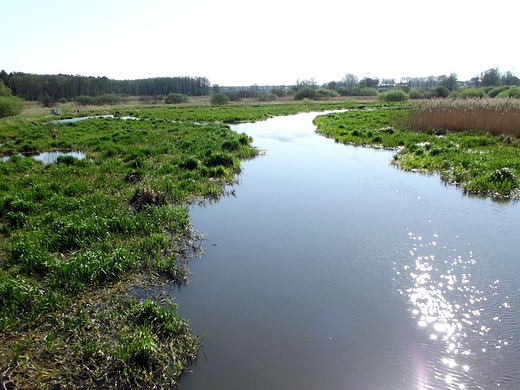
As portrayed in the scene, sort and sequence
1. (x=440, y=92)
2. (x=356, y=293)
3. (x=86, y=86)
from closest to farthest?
1. (x=356, y=293)
2. (x=440, y=92)
3. (x=86, y=86)

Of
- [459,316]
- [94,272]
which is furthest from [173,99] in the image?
[459,316]

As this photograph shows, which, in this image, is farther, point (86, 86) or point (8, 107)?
point (86, 86)

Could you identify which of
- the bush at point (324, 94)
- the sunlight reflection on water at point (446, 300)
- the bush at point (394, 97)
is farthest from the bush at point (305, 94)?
the sunlight reflection on water at point (446, 300)

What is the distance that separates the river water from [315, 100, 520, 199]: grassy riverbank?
78.2 inches

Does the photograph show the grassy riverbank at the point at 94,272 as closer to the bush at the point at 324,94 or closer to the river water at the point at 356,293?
the river water at the point at 356,293

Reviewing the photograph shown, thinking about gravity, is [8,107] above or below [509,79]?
below

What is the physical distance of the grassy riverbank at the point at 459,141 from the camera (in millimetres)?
11555

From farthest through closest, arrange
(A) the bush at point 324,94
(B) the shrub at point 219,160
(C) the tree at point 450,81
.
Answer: (C) the tree at point 450,81, (A) the bush at point 324,94, (B) the shrub at point 219,160

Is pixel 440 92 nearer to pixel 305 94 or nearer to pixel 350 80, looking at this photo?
pixel 305 94

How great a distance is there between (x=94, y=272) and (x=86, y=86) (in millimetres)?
117798

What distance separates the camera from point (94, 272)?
5.87 meters

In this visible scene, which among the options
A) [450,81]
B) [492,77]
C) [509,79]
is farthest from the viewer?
[509,79]

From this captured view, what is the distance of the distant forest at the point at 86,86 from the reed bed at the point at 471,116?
8817 centimetres

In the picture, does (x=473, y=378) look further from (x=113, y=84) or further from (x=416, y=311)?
(x=113, y=84)
